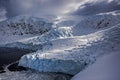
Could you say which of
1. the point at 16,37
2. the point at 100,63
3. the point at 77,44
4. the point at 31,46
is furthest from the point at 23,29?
the point at 100,63

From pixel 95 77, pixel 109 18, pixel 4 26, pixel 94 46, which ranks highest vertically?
pixel 4 26

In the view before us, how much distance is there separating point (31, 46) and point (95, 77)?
212 feet

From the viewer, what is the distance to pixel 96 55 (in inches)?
1347

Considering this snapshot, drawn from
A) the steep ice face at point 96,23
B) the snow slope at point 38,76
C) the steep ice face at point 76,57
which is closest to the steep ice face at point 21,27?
the steep ice face at point 96,23

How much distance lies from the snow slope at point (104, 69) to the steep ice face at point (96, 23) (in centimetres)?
5466

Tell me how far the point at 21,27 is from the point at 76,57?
163043 mm

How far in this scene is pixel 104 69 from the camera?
93.1ft

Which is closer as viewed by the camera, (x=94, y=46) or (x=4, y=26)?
(x=94, y=46)

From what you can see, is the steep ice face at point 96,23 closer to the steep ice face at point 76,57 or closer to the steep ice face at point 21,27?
the steep ice face at point 76,57

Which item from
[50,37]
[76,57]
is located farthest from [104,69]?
[50,37]

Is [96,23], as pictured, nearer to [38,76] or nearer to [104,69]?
[38,76]

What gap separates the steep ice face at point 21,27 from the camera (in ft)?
565

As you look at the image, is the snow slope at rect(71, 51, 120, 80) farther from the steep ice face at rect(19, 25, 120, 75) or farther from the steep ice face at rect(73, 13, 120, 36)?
the steep ice face at rect(73, 13, 120, 36)

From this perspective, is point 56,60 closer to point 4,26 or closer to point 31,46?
point 31,46
